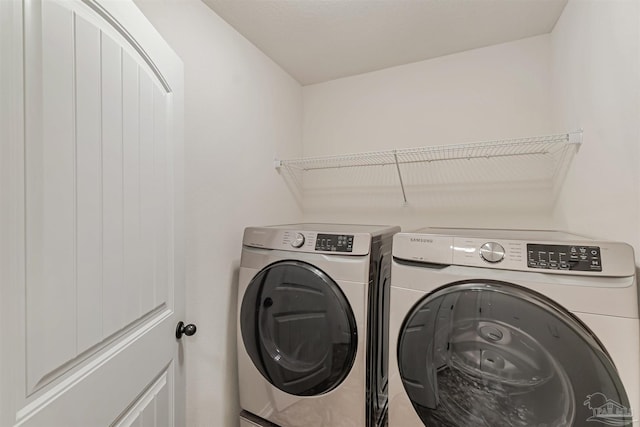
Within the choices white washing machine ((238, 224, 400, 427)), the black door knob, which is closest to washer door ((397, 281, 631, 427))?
white washing machine ((238, 224, 400, 427))

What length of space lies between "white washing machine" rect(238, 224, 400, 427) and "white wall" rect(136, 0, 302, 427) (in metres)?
0.11

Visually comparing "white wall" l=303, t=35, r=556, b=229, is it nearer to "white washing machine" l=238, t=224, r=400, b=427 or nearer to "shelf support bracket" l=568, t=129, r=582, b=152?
"shelf support bracket" l=568, t=129, r=582, b=152

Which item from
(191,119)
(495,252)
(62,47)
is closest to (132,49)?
(62,47)

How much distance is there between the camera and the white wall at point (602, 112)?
0.86m

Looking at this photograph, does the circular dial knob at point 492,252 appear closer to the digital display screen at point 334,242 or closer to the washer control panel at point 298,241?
the digital display screen at point 334,242

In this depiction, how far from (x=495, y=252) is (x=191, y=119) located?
1.37 meters

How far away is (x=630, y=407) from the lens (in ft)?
2.56

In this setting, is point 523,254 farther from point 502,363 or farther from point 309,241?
point 309,241

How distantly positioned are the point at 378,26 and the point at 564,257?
4.72 ft

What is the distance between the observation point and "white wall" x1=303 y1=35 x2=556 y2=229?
5.48 ft

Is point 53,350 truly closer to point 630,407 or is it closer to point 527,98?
point 630,407

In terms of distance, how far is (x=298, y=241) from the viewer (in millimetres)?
1324

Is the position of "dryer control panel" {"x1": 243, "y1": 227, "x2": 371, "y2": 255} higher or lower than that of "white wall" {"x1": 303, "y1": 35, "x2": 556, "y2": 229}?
lower

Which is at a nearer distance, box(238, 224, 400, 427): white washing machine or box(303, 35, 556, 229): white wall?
box(238, 224, 400, 427): white washing machine
